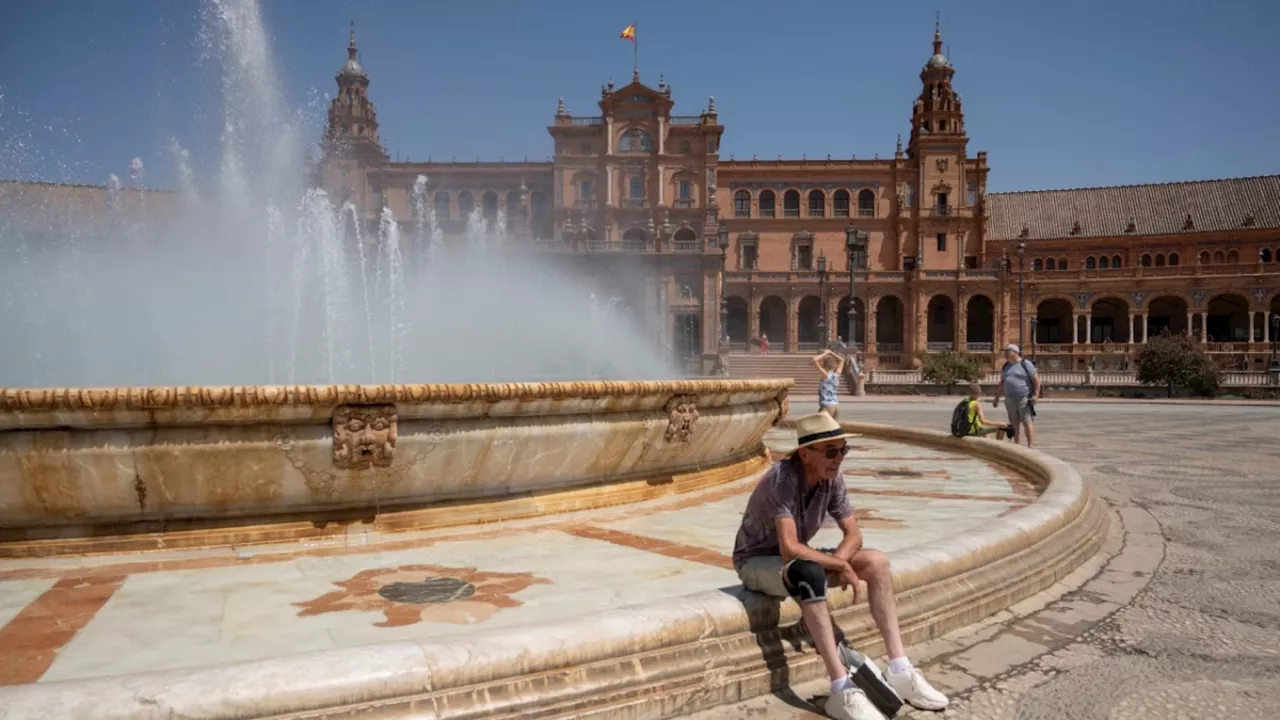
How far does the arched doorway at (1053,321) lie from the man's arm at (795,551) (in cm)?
6044

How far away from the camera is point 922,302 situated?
183ft

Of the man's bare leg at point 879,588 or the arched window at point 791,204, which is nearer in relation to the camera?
the man's bare leg at point 879,588

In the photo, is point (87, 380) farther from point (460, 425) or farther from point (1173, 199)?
point (1173, 199)

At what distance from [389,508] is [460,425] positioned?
2.19 feet

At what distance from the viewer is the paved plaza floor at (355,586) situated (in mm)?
3248

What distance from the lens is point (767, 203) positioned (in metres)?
62.0

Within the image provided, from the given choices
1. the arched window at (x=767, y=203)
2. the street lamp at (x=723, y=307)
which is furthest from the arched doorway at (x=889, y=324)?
the street lamp at (x=723, y=307)

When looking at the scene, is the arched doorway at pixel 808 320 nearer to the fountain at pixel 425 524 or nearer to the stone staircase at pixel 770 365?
the stone staircase at pixel 770 365

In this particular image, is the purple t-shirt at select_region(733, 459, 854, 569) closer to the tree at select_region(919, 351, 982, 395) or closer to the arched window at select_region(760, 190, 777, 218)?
the tree at select_region(919, 351, 982, 395)

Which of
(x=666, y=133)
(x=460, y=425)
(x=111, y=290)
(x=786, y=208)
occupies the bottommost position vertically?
(x=460, y=425)

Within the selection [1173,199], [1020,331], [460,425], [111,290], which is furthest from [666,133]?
[460,425]

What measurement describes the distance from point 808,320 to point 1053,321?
54.6 ft

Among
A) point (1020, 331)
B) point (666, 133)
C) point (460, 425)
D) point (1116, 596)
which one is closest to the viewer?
point (1116, 596)

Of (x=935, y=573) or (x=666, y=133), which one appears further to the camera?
(x=666, y=133)
